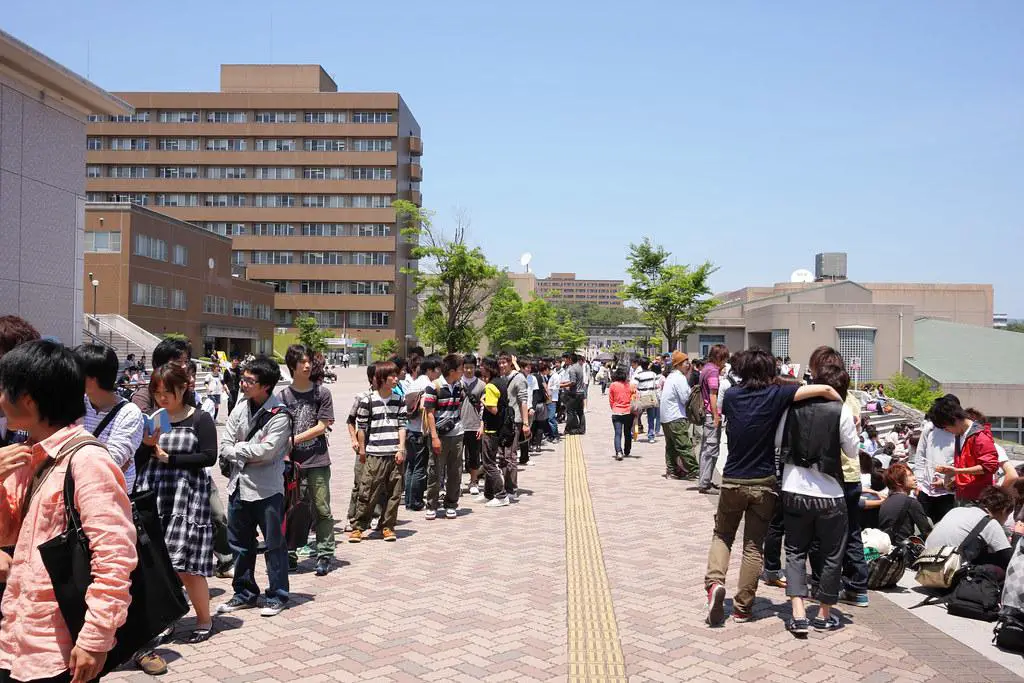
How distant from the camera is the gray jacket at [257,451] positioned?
18.6 feet

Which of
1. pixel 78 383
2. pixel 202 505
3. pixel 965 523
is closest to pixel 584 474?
pixel 965 523

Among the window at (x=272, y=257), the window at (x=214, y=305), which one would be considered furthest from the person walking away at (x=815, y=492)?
the window at (x=272, y=257)

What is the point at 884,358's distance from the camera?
45312mm

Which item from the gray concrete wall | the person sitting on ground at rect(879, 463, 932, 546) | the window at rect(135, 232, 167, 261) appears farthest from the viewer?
the window at rect(135, 232, 167, 261)

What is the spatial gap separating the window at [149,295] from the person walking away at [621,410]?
1736 inches

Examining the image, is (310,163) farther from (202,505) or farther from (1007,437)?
(202,505)

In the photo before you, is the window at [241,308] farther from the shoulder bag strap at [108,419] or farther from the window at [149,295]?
the shoulder bag strap at [108,419]

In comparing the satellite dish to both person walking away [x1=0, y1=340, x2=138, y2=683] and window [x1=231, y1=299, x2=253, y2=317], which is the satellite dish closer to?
window [x1=231, y1=299, x2=253, y2=317]

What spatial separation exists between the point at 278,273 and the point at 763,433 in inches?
3197

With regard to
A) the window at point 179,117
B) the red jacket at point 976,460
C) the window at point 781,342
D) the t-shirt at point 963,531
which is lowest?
the t-shirt at point 963,531

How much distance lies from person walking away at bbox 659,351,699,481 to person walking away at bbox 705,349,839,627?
6.30 m

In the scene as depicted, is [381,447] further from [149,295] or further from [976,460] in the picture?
[149,295]

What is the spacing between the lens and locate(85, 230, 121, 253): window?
49.9 m

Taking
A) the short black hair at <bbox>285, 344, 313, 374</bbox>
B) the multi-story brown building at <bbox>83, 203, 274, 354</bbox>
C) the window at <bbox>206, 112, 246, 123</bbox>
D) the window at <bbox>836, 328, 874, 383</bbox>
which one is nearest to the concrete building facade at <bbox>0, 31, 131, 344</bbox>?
the short black hair at <bbox>285, 344, 313, 374</bbox>
